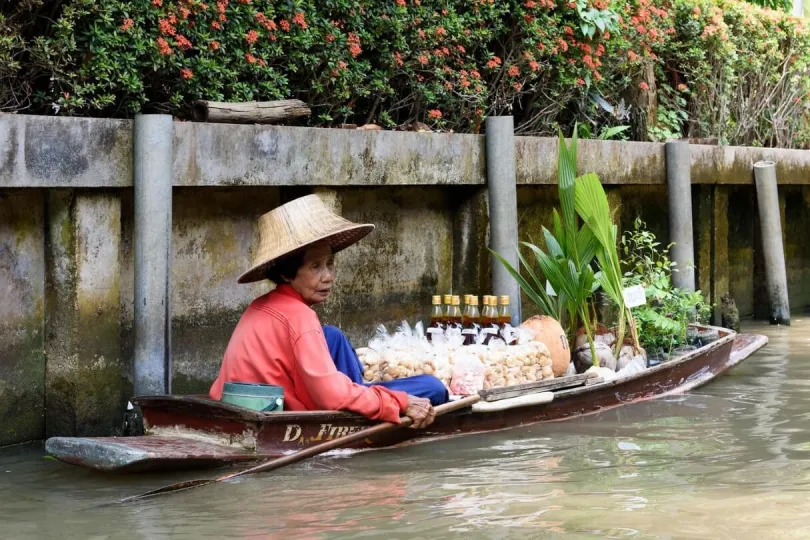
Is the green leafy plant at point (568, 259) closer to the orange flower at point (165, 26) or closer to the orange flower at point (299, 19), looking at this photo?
the orange flower at point (299, 19)

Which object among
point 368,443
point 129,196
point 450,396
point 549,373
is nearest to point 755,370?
point 549,373

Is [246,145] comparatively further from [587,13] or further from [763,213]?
[763,213]

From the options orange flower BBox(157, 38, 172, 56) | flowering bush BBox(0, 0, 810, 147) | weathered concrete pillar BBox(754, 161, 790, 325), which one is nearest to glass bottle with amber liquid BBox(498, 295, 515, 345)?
flowering bush BBox(0, 0, 810, 147)

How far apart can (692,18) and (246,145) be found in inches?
249

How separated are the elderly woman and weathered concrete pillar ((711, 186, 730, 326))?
6192mm

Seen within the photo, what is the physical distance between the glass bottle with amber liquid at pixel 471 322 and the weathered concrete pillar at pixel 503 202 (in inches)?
40.3

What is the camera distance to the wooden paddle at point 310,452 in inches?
200

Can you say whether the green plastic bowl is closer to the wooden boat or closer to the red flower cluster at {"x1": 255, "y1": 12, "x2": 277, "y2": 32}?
the wooden boat

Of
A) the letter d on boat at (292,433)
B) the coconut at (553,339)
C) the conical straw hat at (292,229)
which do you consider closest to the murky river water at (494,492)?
the letter d on boat at (292,433)

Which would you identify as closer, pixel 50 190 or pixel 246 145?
pixel 50 190

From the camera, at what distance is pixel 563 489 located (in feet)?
17.2

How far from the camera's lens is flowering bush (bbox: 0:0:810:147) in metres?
6.35

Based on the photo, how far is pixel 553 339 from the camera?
7242 mm

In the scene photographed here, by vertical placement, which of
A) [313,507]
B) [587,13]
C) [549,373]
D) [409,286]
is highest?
[587,13]
